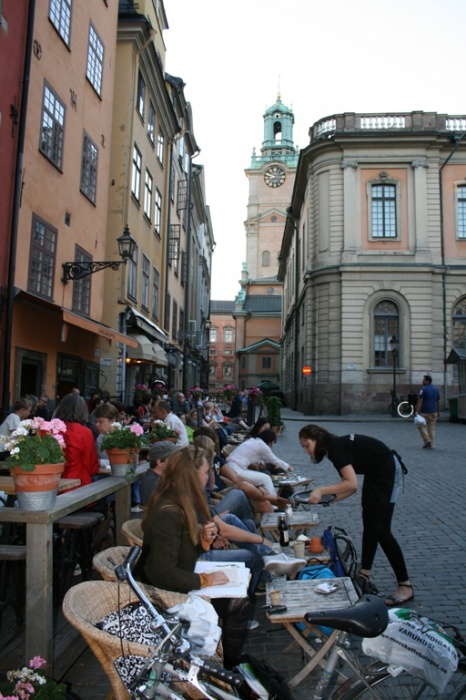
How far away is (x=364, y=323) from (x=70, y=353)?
2076 cm

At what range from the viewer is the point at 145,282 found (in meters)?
23.5

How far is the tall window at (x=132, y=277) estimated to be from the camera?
1980cm

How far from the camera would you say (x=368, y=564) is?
18.1 feet

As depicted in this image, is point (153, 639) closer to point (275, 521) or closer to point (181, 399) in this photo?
point (275, 521)

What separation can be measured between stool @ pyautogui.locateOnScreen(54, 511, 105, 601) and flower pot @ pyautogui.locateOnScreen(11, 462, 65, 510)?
3.17 ft

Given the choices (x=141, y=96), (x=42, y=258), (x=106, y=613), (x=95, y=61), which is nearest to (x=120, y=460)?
(x=106, y=613)

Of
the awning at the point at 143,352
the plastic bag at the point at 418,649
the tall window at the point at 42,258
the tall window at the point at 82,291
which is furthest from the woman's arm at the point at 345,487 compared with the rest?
the awning at the point at 143,352

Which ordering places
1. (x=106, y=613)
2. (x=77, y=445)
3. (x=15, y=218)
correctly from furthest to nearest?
1. (x=15, y=218)
2. (x=77, y=445)
3. (x=106, y=613)

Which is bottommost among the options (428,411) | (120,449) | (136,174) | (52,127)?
(120,449)

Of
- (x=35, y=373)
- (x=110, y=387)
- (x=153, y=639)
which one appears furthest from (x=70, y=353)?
(x=153, y=639)

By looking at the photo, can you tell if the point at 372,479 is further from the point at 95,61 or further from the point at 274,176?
the point at 274,176

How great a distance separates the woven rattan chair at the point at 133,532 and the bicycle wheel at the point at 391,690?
175 cm

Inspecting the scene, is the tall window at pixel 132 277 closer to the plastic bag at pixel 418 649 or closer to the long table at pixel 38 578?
the long table at pixel 38 578

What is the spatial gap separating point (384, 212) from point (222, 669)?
33.2m
